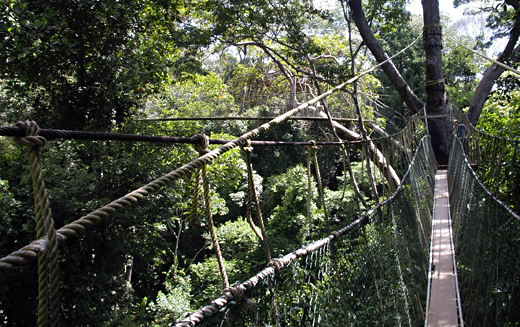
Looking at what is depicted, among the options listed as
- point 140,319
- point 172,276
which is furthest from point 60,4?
point 172,276

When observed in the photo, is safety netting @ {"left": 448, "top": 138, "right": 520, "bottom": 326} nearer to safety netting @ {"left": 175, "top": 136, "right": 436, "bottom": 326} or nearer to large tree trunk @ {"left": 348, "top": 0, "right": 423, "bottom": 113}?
safety netting @ {"left": 175, "top": 136, "right": 436, "bottom": 326}

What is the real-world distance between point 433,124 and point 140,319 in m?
5.86

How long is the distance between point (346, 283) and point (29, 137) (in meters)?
1.30

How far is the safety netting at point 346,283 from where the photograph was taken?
31.2 inches

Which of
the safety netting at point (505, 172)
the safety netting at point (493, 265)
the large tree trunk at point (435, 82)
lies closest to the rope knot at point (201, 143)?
the safety netting at point (493, 265)

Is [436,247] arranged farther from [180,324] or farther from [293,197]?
[293,197]

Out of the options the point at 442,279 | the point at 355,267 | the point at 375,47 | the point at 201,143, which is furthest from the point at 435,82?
the point at 201,143

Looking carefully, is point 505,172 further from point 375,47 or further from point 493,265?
point 375,47

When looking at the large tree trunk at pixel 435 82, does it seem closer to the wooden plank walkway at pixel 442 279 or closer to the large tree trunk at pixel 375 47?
the large tree trunk at pixel 375 47

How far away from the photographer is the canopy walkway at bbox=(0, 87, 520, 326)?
570 mm

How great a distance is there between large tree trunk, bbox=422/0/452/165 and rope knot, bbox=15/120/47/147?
4.85 m

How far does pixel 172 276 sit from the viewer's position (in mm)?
8672

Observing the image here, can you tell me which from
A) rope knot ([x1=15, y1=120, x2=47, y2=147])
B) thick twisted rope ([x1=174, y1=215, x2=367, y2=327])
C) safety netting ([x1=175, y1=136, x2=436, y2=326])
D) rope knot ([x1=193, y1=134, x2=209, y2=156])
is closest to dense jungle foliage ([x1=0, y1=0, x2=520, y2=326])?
safety netting ([x1=175, y1=136, x2=436, y2=326])

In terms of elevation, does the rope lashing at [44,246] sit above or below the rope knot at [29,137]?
below
